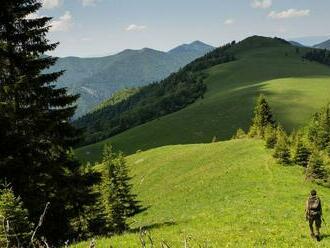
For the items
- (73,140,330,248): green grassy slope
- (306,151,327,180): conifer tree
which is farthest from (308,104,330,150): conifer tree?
(306,151,327,180): conifer tree

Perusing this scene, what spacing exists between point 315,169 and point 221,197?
442 inches

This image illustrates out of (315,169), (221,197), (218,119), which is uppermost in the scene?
(315,169)

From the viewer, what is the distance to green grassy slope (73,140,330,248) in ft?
71.0

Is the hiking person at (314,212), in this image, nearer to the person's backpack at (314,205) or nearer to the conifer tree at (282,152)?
the person's backpack at (314,205)

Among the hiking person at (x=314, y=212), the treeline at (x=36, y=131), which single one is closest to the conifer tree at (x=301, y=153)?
the hiking person at (x=314, y=212)

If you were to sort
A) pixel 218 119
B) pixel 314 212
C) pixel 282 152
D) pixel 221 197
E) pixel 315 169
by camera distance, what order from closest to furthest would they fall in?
pixel 314 212
pixel 221 197
pixel 315 169
pixel 282 152
pixel 218 119

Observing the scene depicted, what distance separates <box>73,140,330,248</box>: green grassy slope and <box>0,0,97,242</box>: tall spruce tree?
432cm

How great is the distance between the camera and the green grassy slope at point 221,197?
21641mm

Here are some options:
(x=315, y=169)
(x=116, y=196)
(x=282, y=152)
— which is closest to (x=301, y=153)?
(x=282, y=152)

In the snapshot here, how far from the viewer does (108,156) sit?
55.9 metres

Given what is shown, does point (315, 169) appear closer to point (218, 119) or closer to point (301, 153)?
point (301, 153)

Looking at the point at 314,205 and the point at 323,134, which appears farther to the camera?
the point at 323,134

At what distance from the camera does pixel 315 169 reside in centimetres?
4734

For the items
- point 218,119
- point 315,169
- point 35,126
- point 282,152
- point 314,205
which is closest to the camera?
point 314,205
